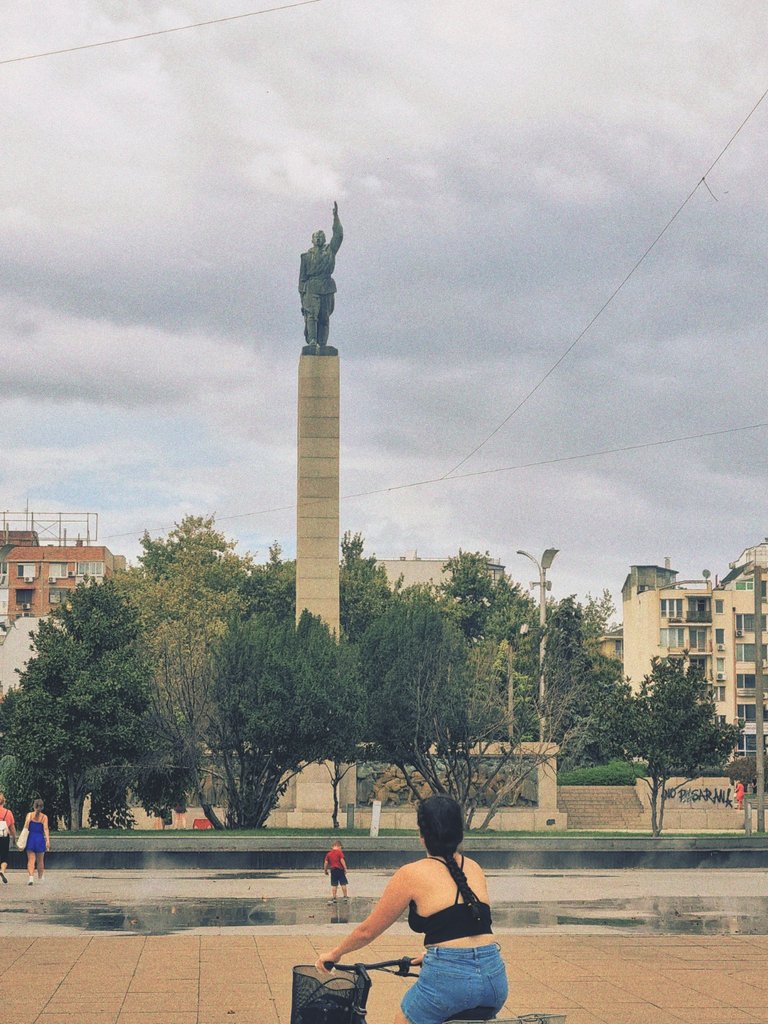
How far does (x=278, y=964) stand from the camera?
13.4 m

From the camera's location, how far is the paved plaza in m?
10.8

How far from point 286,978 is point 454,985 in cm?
799

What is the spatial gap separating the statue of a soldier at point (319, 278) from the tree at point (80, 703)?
13.8 meters

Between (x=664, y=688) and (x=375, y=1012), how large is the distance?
30015 mm

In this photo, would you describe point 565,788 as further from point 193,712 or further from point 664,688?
point 193,712

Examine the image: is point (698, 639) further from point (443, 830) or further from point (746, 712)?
point (443, 830)

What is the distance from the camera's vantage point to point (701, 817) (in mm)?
55281

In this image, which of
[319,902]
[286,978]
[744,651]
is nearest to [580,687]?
[319,902]

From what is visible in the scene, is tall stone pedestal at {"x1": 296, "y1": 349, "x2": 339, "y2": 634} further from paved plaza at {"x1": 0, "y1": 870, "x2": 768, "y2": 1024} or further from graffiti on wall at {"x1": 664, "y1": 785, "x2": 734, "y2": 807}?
graffiti on wall at {"x1": 664, "y1": 785, "x2": 734, "y2": 807}

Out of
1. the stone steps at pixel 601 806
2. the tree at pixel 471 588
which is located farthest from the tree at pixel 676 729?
the tree at pixel 471 588

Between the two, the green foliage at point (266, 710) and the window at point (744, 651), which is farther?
the window at point (744, 651)

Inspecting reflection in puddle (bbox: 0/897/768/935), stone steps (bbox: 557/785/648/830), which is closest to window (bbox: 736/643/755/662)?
stone steps (bbox: 557/785/648/830)

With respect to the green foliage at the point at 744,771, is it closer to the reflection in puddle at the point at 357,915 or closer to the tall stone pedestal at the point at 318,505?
the tall stone pedestal at the point at 318,505

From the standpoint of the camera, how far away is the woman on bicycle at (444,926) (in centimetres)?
507
